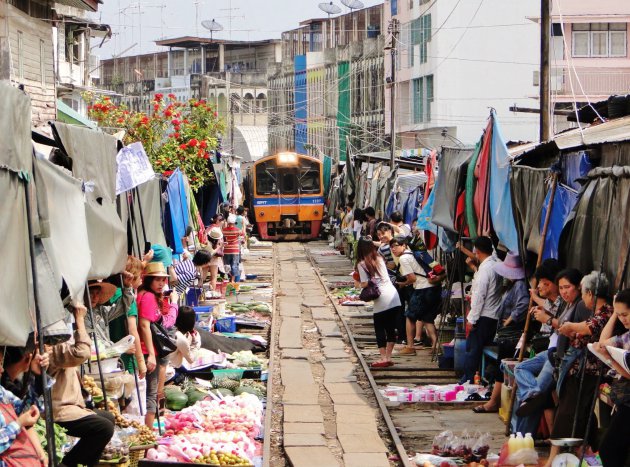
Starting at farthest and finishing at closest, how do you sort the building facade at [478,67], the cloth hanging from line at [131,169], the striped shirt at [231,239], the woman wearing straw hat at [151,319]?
1. the building facade at [478,67]
2. the striped shirt at [231,239]
3. the cloth hanging from line at [131,169]
4. the woman wearing straw hat at [151,319]

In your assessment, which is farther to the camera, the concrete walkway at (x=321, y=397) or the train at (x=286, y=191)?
the train at (x=286, y=191)

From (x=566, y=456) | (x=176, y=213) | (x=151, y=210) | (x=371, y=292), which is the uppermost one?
(x=151, y=210)

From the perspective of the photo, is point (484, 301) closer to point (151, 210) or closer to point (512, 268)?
point (512, 268)

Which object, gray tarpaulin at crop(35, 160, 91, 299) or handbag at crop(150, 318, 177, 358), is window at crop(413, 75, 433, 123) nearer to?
handbag at crop(150, 318, 177, 358)

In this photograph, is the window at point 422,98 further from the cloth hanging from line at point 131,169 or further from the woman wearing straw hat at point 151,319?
the woman wearing straw hat at point 151,319

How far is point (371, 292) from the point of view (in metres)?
15.0

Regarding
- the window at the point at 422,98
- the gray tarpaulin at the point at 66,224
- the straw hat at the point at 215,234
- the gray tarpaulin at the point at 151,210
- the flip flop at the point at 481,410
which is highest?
the window at the point at 422,98

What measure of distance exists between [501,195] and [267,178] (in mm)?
27760

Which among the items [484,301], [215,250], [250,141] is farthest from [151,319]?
[250,141]

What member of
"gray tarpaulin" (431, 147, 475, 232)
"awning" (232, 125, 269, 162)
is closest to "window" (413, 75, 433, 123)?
"awning" (232, 125, 269, 162)

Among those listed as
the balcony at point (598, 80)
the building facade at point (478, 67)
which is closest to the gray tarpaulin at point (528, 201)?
the balcony at point (598, 80)

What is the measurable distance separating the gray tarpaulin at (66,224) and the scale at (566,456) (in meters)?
3.80

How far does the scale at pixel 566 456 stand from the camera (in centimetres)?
925

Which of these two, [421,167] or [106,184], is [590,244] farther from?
[421,167]
